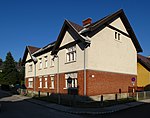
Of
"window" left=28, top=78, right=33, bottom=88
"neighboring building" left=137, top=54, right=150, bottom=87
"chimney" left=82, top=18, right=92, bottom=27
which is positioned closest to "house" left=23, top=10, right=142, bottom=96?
"chimney" left=82, top=18, right=92, bottom=27

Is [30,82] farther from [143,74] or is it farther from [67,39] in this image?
[143,74]

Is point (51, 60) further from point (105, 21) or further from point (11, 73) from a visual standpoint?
point (11, 73)

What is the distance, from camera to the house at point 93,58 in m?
20.8

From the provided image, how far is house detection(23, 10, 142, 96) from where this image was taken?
20766mm

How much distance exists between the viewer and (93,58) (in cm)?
2097

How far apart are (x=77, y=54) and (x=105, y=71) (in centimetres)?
361

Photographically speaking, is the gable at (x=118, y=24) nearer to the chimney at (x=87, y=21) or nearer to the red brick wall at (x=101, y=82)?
the chimney at (x=87, y=21)

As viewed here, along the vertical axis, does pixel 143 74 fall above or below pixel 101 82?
above

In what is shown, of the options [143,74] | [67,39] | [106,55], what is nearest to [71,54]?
[67,39]

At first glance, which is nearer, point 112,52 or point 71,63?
point 71,63

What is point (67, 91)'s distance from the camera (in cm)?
2352

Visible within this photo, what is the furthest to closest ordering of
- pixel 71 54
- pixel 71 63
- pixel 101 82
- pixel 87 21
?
pixel 87 21, pixel 71 54, pixel 71 63, pixel 101 82

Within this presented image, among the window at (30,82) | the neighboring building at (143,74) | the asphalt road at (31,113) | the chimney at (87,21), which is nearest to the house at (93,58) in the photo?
the chimney at (87,21)

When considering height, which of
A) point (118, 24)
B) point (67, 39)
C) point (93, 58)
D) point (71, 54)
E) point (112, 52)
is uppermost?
point (118, 24)
